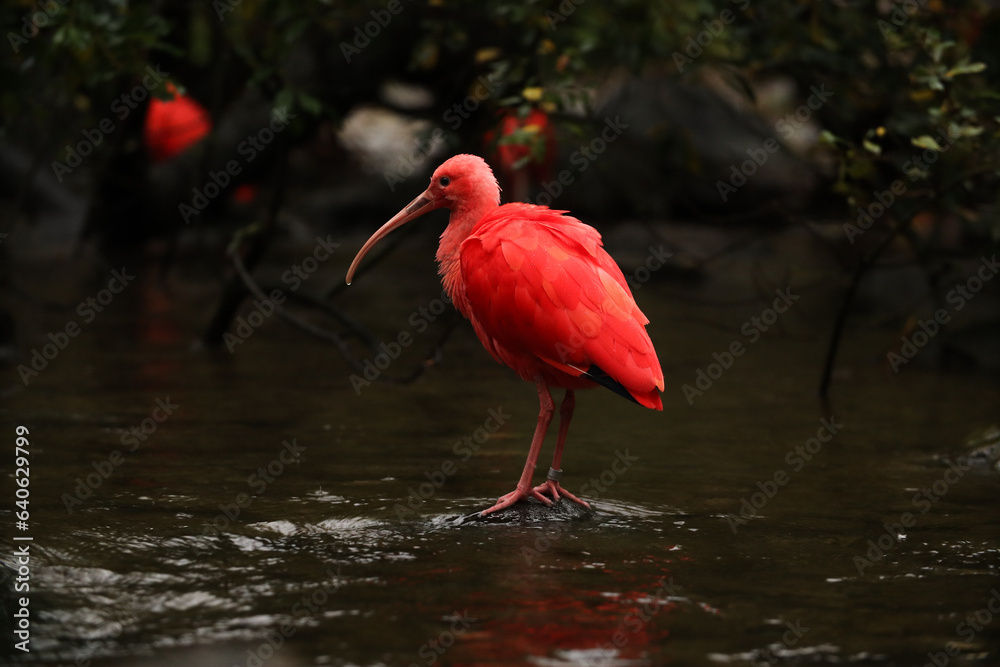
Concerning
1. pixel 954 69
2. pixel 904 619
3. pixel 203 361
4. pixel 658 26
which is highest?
pixel 658 26

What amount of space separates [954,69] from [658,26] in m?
1.89

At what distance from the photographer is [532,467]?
17.6ft

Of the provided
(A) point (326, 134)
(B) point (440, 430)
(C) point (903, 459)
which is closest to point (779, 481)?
(C) point (903, 459)

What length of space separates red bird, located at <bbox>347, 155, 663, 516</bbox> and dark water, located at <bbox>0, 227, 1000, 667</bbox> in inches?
23.6

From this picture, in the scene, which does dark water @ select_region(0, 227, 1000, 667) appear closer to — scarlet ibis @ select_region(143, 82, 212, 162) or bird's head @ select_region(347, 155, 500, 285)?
bird's head @ select_region(347, 155, 500, 285)

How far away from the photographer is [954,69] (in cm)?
651

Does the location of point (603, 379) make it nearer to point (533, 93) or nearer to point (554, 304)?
point (554, 304)

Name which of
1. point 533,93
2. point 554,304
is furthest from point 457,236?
point 533,93

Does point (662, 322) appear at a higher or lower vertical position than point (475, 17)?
lower

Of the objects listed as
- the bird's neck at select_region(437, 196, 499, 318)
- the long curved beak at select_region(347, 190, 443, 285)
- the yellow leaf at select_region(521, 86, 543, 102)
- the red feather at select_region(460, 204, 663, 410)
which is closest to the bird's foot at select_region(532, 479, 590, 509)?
the red feather at select_region(460, 204, 663, 410)

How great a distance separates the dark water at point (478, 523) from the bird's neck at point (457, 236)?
0.99 meters

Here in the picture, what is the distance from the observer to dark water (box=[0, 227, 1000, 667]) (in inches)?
155

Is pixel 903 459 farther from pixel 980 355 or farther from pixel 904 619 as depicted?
pixel 980 355

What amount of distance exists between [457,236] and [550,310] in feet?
2.58
